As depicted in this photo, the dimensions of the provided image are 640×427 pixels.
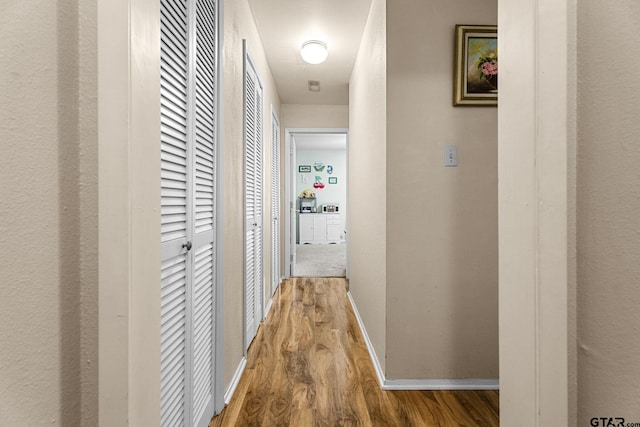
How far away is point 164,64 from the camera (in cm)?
110

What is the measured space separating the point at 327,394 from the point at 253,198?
1507 millimetres

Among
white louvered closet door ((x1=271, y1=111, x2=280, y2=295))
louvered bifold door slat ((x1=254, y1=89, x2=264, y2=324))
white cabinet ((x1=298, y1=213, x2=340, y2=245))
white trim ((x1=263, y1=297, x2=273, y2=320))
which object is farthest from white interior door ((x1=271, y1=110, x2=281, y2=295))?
white cabinet ((x1=298, y1=213, x2=340, y2=245))

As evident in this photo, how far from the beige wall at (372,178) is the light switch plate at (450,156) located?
36cm

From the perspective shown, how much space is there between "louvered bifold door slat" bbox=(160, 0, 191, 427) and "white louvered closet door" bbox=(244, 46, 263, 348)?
106cm

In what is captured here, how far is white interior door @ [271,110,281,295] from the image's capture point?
3963 millimetres

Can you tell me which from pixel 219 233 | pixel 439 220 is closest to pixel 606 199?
pixel 439 220

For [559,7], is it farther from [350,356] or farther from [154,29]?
[350,356]

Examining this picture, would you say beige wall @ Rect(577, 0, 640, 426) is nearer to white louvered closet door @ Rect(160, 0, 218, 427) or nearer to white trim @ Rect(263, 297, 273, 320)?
white louvered closet door @ Rect(160, 0, 218, 427)

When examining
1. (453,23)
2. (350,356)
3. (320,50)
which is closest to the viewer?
(453,23)

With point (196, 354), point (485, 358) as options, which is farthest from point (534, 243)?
point (485, 358)

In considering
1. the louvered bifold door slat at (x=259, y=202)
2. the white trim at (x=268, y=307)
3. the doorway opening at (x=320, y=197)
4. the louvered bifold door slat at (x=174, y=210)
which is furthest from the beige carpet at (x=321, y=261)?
the louvered bifold door slat at (x=174, y=210)

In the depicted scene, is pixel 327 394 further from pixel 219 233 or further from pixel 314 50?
pixel 314 50

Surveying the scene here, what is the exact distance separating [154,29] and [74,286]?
56cm

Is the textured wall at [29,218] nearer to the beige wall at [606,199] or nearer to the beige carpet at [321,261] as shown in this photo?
the beige wall at [606,199]
